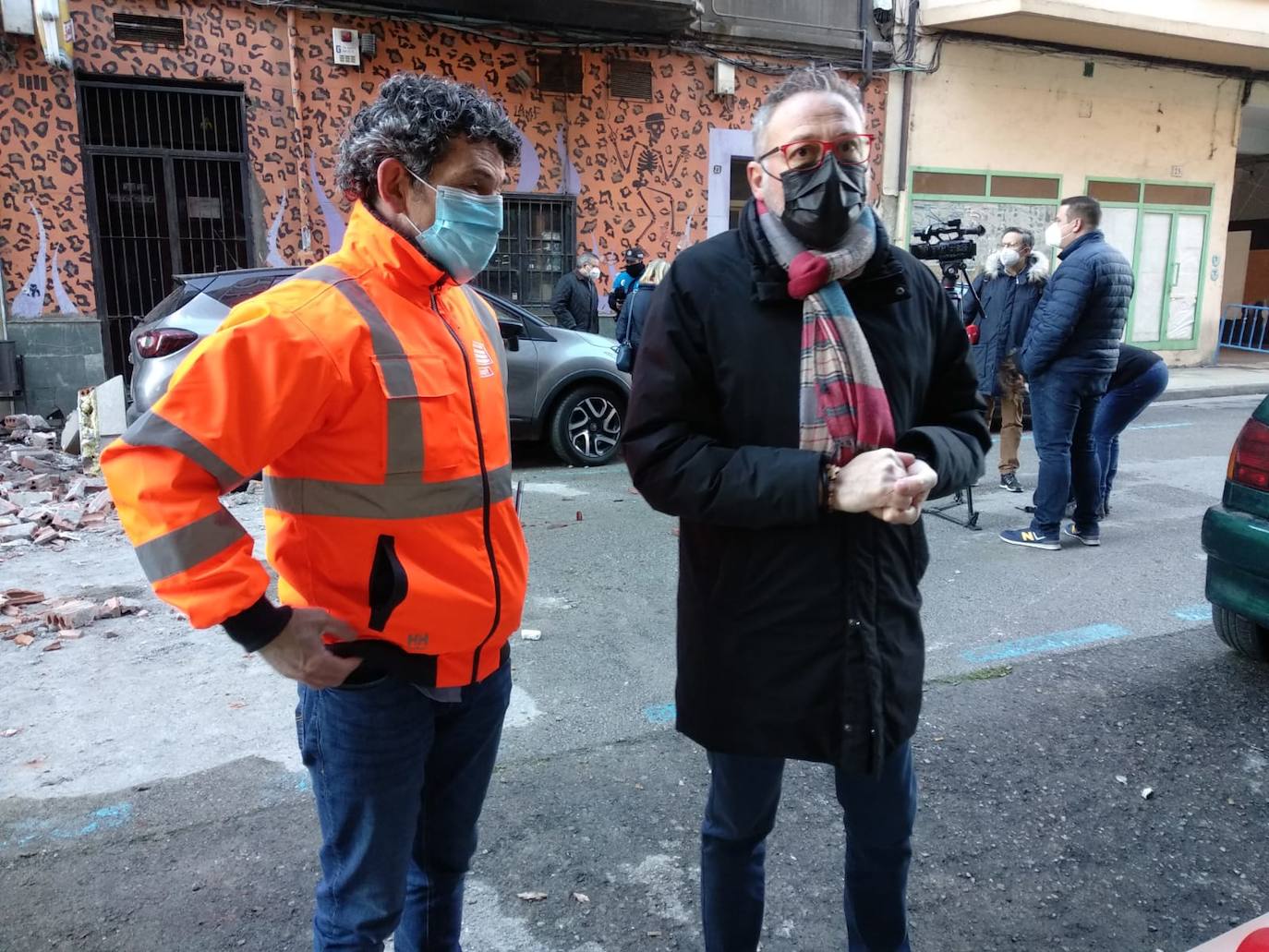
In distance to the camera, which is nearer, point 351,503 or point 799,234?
point 351,503

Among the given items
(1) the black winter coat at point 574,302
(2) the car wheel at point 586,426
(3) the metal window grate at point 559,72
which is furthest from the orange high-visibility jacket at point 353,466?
(3) the metal window grate at point 559,72

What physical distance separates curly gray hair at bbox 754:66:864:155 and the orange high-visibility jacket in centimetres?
70

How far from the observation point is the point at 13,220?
1015cm

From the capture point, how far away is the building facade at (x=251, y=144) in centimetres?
1022

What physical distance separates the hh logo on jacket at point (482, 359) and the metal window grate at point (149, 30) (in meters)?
10.6

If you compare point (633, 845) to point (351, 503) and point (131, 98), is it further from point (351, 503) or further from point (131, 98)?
point (131, 98)

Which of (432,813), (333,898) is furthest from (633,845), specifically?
(333,898)

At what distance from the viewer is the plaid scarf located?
1840mm

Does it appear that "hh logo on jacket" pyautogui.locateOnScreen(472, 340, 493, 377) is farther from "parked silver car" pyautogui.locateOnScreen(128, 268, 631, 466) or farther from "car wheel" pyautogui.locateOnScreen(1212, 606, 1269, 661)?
"parked silver car" pyautogui.locateOnScreen(128, 268, 631, 466)

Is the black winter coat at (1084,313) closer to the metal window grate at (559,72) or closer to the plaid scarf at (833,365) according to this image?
the plaid scarf at (833,365)

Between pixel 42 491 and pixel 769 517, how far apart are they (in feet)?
24.8

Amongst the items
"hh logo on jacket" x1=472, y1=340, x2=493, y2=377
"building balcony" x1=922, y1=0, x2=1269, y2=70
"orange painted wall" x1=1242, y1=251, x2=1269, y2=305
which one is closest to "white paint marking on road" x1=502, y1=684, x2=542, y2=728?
"hh logo on jacket" x1=472, y1=340, x2=493, y2=377

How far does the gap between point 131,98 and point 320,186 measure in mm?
2073

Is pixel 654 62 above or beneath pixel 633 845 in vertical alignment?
above
